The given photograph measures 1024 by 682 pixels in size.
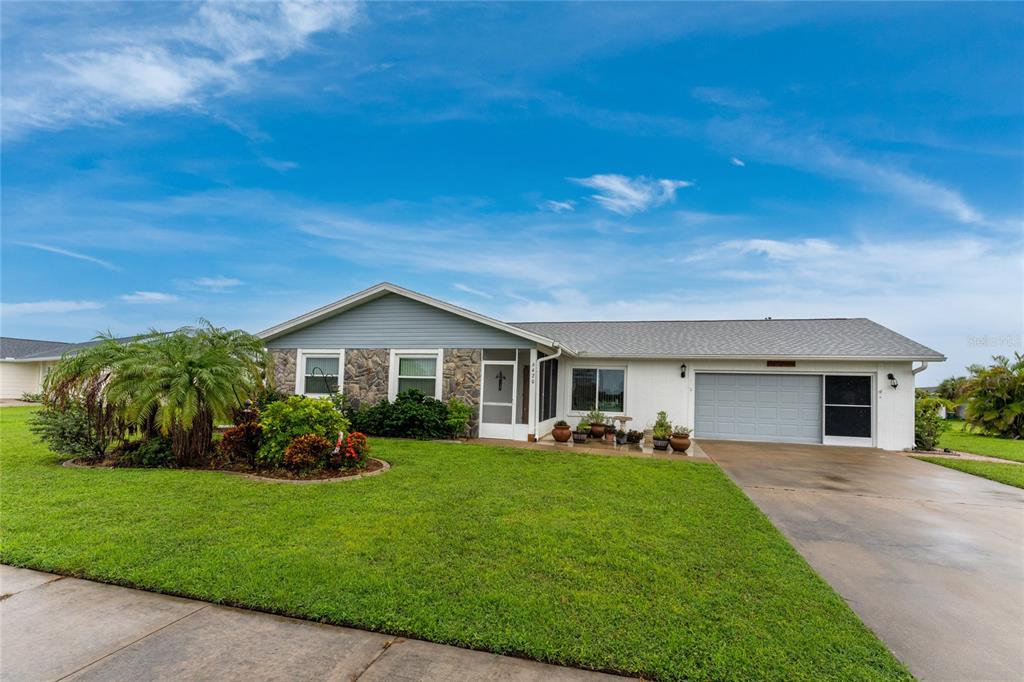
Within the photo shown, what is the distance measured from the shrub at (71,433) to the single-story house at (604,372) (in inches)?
195

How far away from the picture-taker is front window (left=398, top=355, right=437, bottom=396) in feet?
43.4

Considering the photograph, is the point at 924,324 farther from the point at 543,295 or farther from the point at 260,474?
the point at 260,474

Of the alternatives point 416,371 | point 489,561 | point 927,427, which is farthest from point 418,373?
→ point 927,427

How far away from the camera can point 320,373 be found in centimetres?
1413

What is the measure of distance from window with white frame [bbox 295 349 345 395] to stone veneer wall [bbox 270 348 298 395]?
17 centimetres

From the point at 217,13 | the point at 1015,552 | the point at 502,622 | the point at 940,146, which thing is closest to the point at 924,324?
the point at 940,146

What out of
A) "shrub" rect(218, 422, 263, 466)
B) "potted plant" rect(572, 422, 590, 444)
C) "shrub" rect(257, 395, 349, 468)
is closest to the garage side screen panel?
"potted plant" rect(572, 422, 590, 444)

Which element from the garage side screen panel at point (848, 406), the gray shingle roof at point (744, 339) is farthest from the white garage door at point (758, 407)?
the gray shingle roof at point (744, 339)

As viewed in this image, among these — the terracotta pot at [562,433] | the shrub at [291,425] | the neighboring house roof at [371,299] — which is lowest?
the terracotta pot at [562,433]

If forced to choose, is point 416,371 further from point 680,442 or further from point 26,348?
point 26,348

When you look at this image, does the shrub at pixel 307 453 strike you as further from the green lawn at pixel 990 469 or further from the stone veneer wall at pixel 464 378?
the green lawn at pixel 990 469

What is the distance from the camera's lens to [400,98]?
11469 millimetres

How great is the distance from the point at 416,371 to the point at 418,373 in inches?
3.4

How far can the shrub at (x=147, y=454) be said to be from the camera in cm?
822
